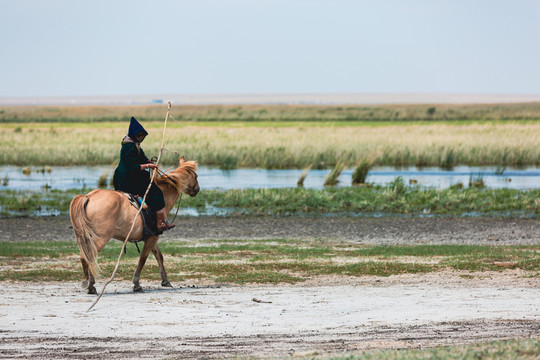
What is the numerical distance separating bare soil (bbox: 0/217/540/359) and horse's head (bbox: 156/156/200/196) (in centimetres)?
164

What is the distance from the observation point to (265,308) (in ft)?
35.3

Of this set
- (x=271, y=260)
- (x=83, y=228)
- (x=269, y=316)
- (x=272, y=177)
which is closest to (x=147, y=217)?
(x=83, y=228)

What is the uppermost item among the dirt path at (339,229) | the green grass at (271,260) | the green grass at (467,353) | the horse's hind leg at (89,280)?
the green grass at (467,353)

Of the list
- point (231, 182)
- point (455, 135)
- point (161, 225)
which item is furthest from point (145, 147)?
point (161, 225)

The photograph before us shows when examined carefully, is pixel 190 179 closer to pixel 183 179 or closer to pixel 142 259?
pixel 183 179

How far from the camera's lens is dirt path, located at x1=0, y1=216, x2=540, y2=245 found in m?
20.2

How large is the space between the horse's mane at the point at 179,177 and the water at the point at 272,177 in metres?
18.8

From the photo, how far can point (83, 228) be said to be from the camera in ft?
37.4

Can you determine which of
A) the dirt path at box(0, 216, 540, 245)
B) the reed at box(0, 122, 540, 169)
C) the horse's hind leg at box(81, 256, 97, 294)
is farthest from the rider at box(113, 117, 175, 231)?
the reed at box(0, 122, 540, 169)

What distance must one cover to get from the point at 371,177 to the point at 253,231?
16.4 meters

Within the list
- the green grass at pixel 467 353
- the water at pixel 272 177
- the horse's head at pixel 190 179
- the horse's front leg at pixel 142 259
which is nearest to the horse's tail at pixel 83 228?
the horse's front leg at pixel 142 259

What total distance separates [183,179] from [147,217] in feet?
3.56

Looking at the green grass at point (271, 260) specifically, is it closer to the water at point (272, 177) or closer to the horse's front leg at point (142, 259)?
the horse's front leg at point (142, 259)

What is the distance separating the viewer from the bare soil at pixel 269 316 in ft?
27.6
